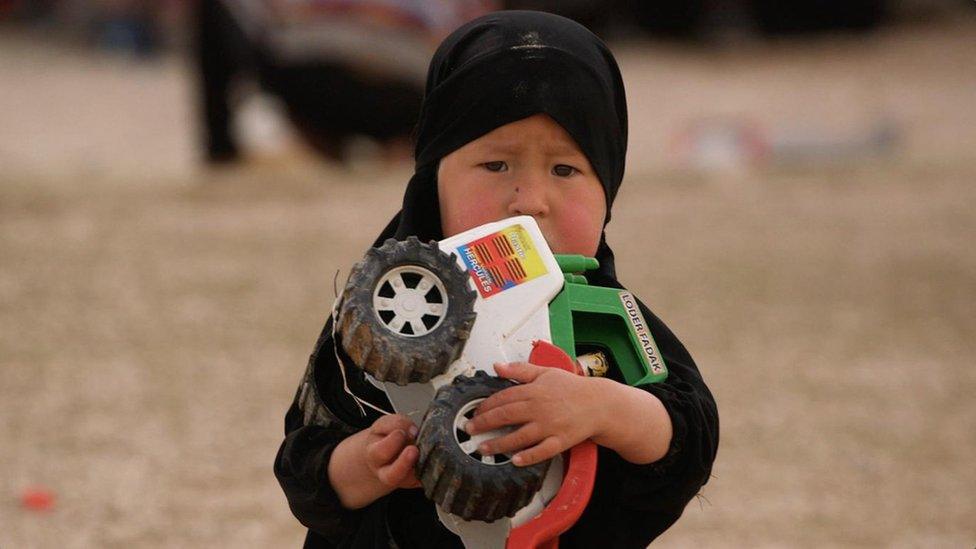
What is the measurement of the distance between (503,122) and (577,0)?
1577 cm

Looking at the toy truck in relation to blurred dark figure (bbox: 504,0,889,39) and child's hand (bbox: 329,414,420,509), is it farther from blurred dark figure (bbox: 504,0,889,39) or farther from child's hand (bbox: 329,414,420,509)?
blurred dark figure (bbox: 504,0,889,39)

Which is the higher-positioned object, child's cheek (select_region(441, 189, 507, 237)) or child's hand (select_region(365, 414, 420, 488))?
child's cheek (select_region(441, 189, 507, 237))

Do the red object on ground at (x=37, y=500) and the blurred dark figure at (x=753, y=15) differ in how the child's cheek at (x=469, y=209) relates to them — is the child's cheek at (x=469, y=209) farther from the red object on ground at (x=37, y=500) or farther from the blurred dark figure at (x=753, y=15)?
the blurred dark figure at (x=753, y=15)

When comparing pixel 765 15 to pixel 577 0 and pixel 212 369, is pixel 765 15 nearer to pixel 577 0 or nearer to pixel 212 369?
pixel 577 0

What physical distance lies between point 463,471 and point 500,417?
85mm

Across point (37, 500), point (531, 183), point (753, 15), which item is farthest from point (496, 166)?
point (753, 15)

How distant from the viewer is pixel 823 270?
7.76 meters

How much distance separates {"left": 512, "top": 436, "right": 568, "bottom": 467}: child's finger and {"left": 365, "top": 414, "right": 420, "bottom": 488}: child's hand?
0.49 ft

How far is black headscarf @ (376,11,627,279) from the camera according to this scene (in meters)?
2.07

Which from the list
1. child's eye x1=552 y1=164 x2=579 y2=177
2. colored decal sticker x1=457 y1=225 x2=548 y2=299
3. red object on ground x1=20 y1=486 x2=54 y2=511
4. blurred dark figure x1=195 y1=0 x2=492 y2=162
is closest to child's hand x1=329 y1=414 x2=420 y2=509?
colored decal sticker x1=457 y1=225 x2=548 y2=299

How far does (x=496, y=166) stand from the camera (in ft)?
6.92

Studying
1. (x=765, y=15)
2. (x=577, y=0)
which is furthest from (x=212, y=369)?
(x=765, y=15)

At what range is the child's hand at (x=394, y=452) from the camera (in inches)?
73.3

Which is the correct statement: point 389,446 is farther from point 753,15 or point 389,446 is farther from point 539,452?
point 753,15
